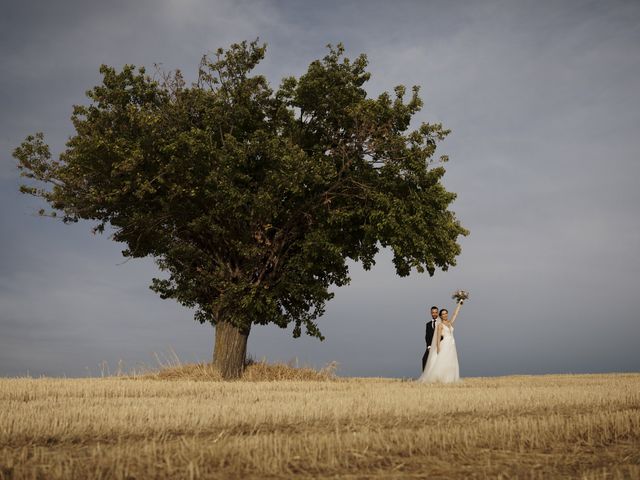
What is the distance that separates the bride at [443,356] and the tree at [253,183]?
204 cm

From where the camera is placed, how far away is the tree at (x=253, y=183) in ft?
73.0

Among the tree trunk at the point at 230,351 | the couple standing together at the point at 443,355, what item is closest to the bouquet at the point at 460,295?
the couple standing together at the point at 443,355

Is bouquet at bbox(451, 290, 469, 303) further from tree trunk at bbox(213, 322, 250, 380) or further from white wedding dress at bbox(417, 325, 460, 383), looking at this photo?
tree trunk at bbox(213, 322, 250, 380)

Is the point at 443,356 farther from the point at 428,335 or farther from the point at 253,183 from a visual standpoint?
the point at 253,183

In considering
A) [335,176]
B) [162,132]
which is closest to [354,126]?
[335,176]

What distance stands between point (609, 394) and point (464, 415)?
584 cm

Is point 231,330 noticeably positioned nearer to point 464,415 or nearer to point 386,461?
point 464,415

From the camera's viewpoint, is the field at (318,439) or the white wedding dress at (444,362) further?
the white wedding dress at (444,362)

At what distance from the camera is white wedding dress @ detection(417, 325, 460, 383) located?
23.1m

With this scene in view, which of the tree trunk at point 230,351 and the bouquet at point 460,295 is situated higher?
the bouquet at point 460,295

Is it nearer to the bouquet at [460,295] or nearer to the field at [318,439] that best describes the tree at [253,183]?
the bouquet at [460,295]

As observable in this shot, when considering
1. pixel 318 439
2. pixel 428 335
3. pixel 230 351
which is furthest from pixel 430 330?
pixel 318 439

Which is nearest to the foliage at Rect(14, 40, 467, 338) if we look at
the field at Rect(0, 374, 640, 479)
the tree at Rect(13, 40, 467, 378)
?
the tree at Rect(13, 40, 467, 378)

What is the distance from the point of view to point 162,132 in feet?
75.2
